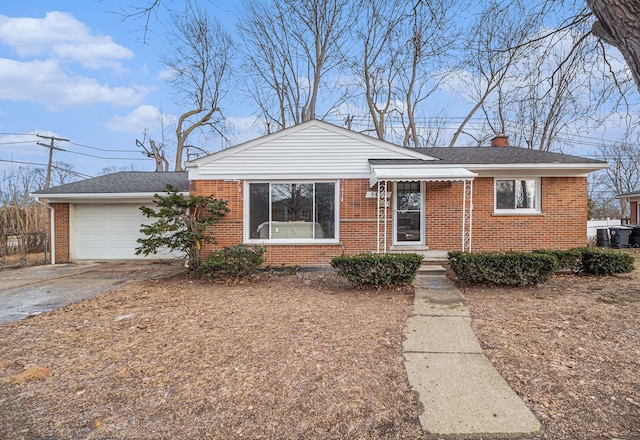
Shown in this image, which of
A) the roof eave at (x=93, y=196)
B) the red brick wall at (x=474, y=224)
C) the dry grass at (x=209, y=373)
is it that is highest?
the roof eave at (x=93, y=196)

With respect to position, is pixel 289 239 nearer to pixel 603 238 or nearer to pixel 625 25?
pixel 625 25

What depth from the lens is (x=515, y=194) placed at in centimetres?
977

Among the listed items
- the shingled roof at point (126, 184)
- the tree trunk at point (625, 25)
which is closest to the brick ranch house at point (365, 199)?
the shingled roof at point (126, 184)

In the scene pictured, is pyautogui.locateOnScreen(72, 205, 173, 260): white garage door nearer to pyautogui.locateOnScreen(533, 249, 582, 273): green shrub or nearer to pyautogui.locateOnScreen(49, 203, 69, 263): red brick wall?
pyautogui.locateOnScreen(49, 203, 69, 263): red brick wall

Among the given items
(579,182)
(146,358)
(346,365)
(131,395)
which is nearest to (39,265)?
(146,358)

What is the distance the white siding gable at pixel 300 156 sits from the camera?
941cm

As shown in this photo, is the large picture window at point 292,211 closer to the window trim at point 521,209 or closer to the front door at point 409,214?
the front door at point 409,214

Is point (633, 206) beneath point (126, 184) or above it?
beneath

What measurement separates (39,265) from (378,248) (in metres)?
11.3

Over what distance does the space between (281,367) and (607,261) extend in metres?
8.09

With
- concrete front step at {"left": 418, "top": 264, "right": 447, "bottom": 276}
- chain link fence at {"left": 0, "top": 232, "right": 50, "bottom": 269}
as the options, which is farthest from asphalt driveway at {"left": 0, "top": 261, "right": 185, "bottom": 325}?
concrete front step at {"left": 418, "top": 264, "right": 447, "bottom": 276}

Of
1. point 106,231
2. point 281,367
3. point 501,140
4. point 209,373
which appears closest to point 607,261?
point 501,140

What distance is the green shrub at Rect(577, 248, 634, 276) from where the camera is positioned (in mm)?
7777

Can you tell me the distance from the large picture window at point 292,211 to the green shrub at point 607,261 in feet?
19.7
